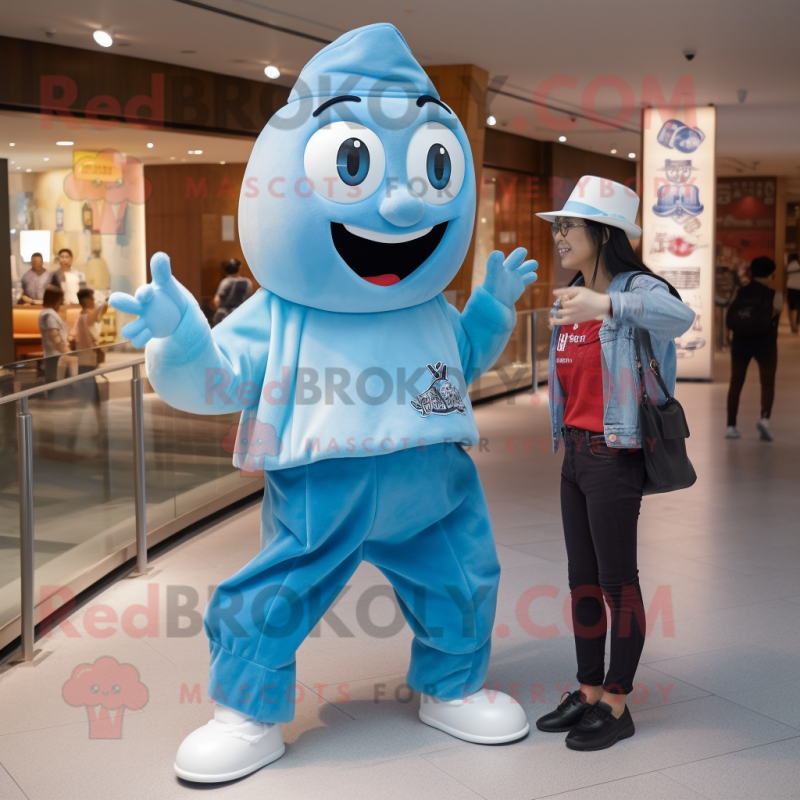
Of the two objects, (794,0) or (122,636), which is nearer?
(122,636)

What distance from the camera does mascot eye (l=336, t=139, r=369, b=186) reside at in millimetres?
2535

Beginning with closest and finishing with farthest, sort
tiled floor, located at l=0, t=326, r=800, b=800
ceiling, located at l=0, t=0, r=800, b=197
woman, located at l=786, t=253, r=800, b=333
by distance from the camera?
tiled floor, located at l=0, t=326, r=800, b=800 → ceiling, located at l=0, t=0, r=800, b=197 → woman, located at l=786, t=253, r=800, b=333

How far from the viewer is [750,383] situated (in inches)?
441

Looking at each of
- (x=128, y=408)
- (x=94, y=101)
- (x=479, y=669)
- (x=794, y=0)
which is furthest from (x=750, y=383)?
(x=479, y=669)

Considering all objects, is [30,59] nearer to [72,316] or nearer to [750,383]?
[72,316]

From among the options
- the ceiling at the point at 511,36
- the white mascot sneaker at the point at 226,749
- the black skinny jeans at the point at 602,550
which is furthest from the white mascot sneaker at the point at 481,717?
the ceiling at the point at 511,36

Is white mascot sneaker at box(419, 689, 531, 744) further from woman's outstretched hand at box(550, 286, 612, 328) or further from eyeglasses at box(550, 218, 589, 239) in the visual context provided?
eyeglasses at box(550, 218, 589, 239)

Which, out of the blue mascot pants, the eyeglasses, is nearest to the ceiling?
the eyeglasses

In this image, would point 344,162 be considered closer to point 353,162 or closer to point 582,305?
point 353,162

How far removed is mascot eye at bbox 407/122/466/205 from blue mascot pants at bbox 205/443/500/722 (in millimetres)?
700

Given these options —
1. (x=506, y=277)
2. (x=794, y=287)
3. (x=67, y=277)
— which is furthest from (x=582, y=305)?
(x=794, y=287)

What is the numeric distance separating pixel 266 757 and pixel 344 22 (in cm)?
668

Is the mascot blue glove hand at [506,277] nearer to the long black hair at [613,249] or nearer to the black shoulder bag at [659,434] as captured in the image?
the long black hair at [613,249]

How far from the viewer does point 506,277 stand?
9.78 feet
